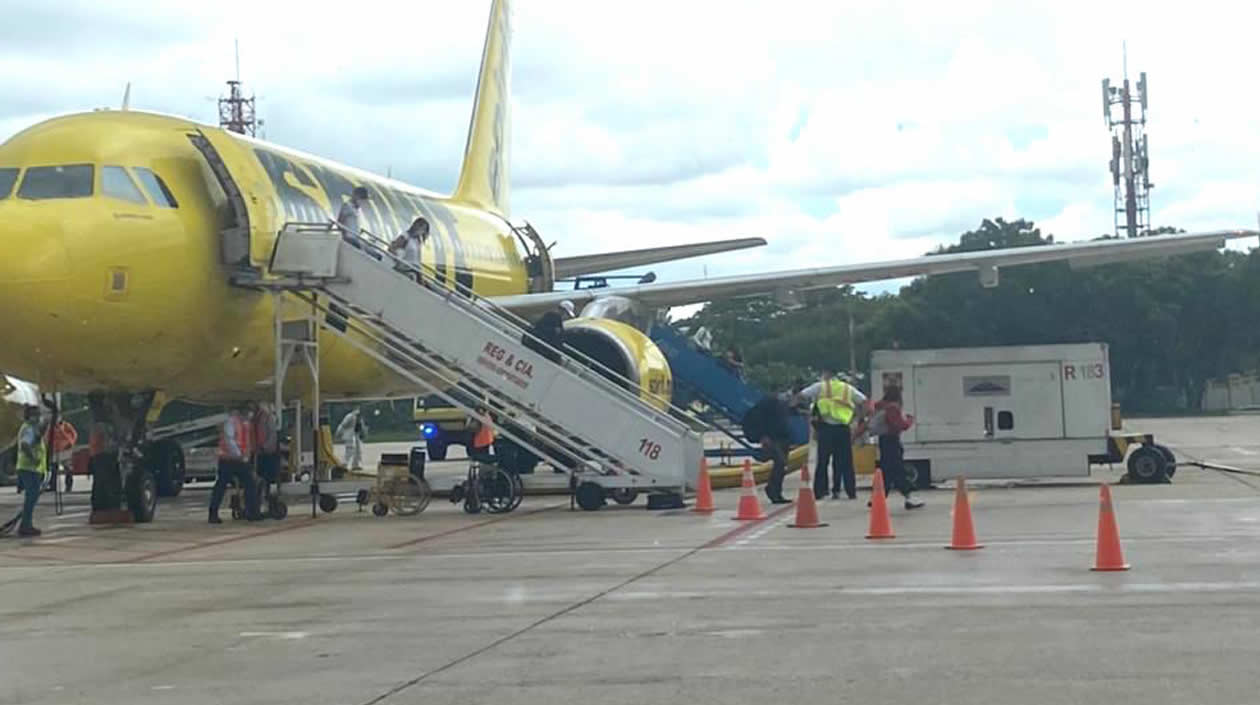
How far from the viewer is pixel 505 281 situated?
25609 millimetres

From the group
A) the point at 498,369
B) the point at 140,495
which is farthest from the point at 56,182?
the point at 498,369

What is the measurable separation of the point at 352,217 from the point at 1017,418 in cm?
826

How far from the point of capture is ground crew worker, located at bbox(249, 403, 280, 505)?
1741cm

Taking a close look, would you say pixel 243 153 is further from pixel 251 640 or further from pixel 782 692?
pixel 782 692

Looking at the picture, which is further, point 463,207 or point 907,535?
point 463,207

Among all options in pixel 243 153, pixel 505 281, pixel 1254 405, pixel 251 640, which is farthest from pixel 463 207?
pixel 1254 405

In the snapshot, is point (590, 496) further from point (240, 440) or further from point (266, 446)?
point (240, 440)

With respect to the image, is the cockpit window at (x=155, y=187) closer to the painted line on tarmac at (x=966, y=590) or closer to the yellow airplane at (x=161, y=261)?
the yellow airplane at (x=161, y=261)

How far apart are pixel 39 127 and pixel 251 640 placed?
9495 millimetres

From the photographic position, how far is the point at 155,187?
15859 mm

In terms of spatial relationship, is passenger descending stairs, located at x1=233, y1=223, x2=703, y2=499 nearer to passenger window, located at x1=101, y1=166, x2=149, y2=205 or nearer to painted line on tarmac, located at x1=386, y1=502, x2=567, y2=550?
painted line on tarmac, located at x1=386, y1=502, x2=567, y2=550

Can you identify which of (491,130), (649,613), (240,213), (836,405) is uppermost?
(491,130)

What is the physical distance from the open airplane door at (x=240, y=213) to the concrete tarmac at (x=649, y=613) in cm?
280

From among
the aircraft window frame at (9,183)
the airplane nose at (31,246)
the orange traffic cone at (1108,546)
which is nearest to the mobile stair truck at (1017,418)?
the orange traffic cone at (1108,546)
